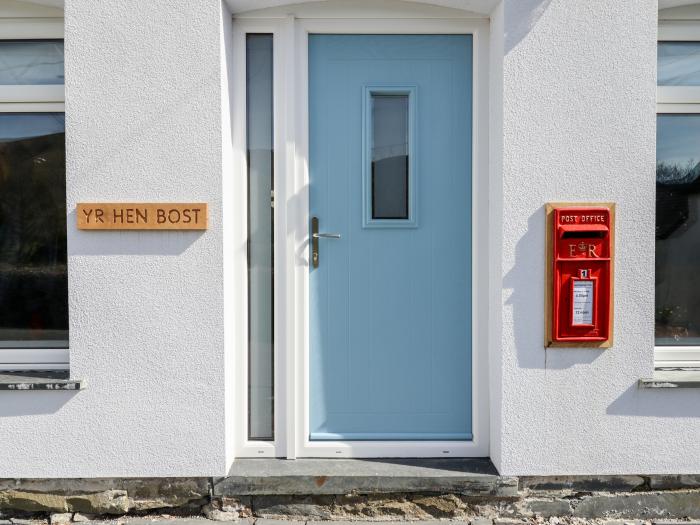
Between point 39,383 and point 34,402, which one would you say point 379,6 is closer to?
point 39,383

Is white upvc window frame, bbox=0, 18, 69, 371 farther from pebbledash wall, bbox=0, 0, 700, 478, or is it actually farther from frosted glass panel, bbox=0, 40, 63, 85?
pebbledash wall, bbox=0, 0, 700, 478

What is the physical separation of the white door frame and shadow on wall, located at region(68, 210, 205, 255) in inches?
13.5

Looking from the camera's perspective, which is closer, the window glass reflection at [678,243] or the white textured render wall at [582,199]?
the white textured render wall at [582,199]

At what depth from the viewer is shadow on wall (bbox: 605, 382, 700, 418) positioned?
3.76 meters

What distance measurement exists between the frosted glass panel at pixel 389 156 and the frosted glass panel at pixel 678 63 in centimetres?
154

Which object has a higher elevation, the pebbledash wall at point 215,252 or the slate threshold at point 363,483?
the pebbledash wall at point 215,252

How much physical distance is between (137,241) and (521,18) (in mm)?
2440

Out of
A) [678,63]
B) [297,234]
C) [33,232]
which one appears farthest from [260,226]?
[678,63]

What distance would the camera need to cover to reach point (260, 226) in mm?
4004

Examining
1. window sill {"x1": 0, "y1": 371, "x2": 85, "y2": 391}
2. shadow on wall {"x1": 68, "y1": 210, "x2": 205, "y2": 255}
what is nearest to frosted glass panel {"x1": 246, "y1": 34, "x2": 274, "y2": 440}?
shadow on wall {"x1": 68, "y1": 210, "x2": 205, "y2": 255}

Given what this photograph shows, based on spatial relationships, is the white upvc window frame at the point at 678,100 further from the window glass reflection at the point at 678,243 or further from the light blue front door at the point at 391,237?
the light blue front door at the point at 391,237

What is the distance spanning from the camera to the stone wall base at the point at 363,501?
12.4 ft

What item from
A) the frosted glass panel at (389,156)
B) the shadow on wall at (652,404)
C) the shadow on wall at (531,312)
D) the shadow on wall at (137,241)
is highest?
the frosted glass panel at (389,156)

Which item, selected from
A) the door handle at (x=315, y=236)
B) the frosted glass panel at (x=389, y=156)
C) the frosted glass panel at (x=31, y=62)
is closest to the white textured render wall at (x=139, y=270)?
the frosted glass panel at (x=31, y=62)
